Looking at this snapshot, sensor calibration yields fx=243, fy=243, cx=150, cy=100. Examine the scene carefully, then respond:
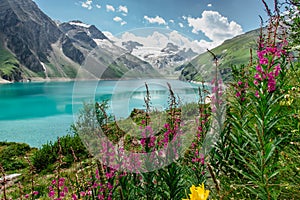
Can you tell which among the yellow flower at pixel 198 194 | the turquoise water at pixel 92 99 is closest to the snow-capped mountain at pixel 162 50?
the turquoise water at pixel 92 99

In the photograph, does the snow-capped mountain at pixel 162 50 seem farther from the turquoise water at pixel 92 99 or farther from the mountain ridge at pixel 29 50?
the mountain ridge at pixel 29 50

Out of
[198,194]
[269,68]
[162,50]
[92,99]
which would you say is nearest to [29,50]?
[92,99]

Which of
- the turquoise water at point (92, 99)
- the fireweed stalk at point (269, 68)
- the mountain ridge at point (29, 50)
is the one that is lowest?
the turquoise water at point (92, 99)

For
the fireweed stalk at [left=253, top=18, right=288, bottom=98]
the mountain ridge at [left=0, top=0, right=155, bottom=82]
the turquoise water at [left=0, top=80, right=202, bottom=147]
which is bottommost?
the turquoise water at [left=0, top=80, right=202, bottom=147]

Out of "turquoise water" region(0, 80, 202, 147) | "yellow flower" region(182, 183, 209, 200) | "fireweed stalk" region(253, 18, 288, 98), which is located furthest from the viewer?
"turquoise water" region(0, 80, 202, 147)

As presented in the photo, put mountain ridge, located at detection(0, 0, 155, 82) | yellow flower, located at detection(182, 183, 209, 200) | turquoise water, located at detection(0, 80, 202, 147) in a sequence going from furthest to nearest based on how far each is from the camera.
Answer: mountain ridge, located at detection(0, 0, 155, 82) < turquoise water, located at detection(0, 80, 202, 147) < yellow flower, located at detection(182, 183, 209, 200)

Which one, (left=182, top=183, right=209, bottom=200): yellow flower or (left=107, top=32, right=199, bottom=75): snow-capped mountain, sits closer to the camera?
(left=182, top=183, right=209, bottom=200): yellow flower

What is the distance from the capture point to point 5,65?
130 m

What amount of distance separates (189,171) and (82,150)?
7160mm

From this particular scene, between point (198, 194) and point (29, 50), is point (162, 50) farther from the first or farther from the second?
point (29, 50)

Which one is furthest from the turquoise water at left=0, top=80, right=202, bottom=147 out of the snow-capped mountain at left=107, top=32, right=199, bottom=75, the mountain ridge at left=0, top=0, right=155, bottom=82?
the mountain ridge at left=0, top=0, right=155, bottom=82

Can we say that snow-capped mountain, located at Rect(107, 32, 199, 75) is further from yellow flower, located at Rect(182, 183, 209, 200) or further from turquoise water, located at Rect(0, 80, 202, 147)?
yellow flower, located at Rect(182, 183, 209, 200)

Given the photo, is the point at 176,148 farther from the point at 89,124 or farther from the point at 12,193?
the point at 89,124

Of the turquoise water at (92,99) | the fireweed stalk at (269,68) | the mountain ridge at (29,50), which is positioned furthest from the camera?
the mountain ridge at (29,50)
